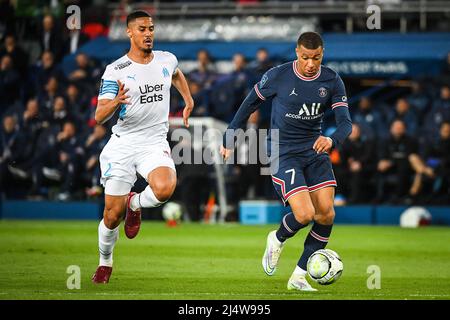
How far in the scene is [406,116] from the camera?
21375 mm

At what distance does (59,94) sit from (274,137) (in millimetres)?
12566

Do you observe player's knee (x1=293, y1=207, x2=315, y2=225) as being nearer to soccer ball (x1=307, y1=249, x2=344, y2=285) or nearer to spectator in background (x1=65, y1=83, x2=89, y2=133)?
soccer ball (x1=307, y1=249, x2=344, y2=285)

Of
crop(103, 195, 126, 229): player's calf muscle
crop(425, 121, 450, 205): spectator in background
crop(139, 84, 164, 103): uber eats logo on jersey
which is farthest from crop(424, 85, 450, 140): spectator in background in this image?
crop(103, 195, 126, 229): player's calf muscle

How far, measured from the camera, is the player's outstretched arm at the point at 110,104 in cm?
1013

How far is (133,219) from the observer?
11.0 m

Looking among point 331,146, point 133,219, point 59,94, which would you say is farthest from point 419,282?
point 59,94

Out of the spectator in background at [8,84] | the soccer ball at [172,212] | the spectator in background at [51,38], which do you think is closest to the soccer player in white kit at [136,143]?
the soccer ball at [172,212]

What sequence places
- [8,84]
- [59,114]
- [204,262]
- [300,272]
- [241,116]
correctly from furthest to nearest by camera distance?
[8,84], [59,114], [204,262], [241,116], [300,272]

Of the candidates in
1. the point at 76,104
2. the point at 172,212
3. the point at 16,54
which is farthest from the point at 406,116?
the point at 16,54

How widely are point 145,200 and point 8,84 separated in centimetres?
1349

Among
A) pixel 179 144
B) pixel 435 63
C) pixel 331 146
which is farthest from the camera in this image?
pixel 435 63

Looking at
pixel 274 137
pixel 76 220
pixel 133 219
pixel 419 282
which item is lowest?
pixel 76 220

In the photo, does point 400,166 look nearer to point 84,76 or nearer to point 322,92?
point 84,76
